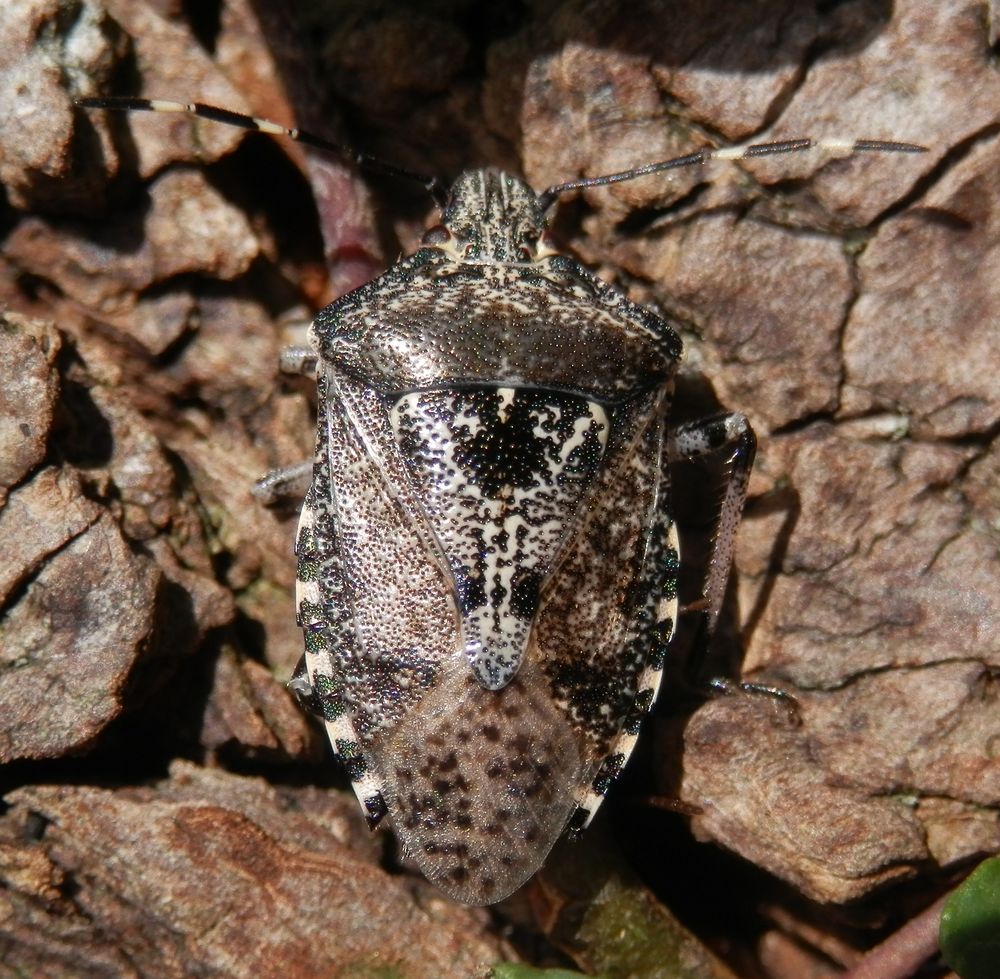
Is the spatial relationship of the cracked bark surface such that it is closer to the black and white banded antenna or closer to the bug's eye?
the black and white banded antenna

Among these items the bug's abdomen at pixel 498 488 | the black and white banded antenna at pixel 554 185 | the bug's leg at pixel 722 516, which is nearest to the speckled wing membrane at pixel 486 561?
the bug's abdomen at pixel 498 488

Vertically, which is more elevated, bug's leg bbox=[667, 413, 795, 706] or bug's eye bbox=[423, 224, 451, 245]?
bug's eye bbox=[423, 224, 451, 245]

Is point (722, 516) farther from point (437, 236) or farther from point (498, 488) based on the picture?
point (437, 236)

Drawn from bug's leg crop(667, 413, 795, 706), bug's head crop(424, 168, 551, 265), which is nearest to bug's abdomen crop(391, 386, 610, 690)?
bug's leg crop(667, 413, 795, 706)

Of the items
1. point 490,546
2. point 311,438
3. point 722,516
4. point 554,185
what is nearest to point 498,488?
point 490,546

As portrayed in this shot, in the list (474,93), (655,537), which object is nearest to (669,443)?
(655,537)

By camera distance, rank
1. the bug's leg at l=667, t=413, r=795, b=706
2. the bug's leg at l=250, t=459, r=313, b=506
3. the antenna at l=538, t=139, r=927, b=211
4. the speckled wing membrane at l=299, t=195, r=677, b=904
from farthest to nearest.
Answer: the bug's leg at l=250, t=459, r=313, b=506 < the bug's leg at l=667, t=413, r=795, b=706 < the antenna at l=538, t=139, r=927, b=211 < the speckled wing membrane at l=299, t=195, r=677, b=904

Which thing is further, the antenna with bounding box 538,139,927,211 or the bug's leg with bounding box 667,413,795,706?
the bug's leg with bounding box 667,413,795,706

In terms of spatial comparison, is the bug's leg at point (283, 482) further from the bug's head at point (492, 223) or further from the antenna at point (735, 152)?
the antenna at point (735, 152)

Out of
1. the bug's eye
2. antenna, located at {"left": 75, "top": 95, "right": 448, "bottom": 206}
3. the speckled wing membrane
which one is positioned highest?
antenna, located at {"left": 75, "top": 95, "right": 448, "bottom": 206}
